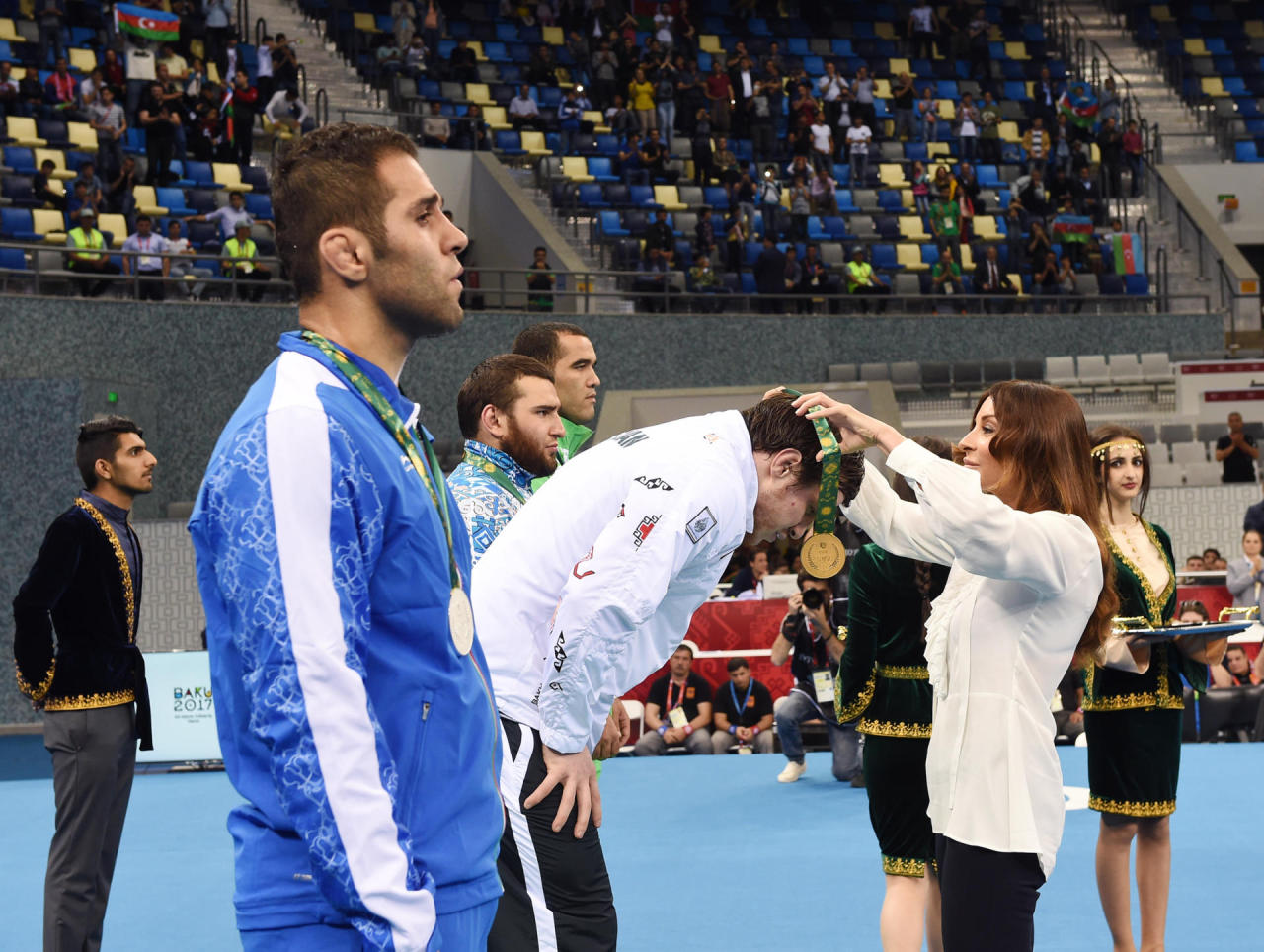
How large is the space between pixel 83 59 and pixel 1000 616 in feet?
59.2

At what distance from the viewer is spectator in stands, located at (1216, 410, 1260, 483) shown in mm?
16344

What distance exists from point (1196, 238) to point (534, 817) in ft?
77.1

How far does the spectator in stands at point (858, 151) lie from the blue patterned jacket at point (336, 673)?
22024mm

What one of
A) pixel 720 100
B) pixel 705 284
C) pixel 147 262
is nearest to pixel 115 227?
pixel 147 262

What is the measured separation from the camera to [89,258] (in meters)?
14.9

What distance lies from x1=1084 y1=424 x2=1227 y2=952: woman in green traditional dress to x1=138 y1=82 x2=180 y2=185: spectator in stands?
14.4m

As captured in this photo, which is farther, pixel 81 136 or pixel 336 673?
pixel 81 136

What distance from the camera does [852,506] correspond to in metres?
3.60

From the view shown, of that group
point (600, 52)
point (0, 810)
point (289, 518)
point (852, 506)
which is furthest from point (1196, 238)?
point (289, 518)

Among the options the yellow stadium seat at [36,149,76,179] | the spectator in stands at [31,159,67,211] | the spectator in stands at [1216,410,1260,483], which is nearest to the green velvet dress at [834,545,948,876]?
the spectator in stands at [1216,410,1260,483]

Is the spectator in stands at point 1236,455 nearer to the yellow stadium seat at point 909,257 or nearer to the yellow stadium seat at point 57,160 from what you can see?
the yellow stadium seat at point 909,257

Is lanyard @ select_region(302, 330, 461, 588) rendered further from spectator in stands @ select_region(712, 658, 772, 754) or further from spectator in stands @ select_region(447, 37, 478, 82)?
spectator in stands @ select_region(447, 37, 478, 82)

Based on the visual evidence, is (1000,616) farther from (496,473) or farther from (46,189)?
(46,189)

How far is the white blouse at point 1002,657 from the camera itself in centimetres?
333
